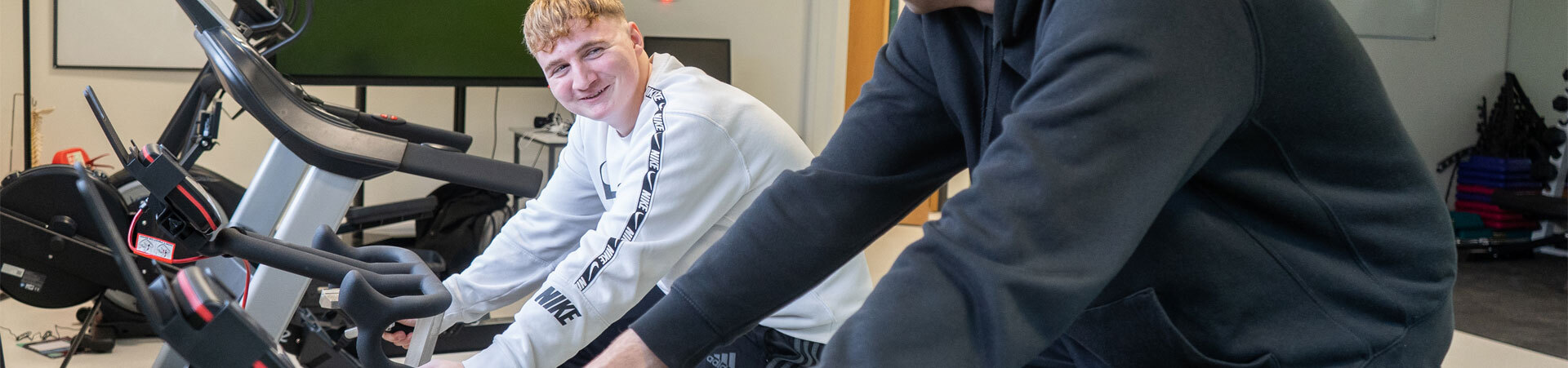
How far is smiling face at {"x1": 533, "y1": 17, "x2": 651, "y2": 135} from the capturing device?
194 centimetres

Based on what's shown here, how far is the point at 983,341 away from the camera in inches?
24.9

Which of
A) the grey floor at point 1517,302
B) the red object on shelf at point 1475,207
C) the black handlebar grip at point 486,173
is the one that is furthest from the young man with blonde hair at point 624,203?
the red object on shelf at point 1475,207

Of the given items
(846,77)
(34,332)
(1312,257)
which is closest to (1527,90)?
(846,77)

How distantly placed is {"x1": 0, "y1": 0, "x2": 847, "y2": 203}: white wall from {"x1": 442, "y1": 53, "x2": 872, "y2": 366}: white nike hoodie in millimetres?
3624

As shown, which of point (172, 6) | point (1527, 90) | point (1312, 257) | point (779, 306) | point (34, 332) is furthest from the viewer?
point (1527, 90)

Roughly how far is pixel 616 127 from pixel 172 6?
3.82 m

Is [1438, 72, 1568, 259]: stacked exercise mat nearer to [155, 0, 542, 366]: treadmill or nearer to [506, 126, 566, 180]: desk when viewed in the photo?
[506, 126, 566, 180]: desk

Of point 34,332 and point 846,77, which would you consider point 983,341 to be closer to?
point 34,332

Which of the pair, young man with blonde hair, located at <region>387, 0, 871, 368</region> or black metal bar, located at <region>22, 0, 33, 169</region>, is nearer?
young man with blonde hair, located at <region>387, 0, 871, 368</region>

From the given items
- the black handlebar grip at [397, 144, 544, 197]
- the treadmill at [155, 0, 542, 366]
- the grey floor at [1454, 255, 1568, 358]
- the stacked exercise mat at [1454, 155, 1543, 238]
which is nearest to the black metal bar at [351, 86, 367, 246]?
the treadmill at [155, 0, 542, 366]

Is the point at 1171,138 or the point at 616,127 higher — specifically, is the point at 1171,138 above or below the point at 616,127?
above

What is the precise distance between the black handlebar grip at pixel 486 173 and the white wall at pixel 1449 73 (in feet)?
18.3

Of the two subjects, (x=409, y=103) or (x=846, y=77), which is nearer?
(x=409, y=103)

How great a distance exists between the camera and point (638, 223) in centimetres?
166
